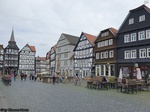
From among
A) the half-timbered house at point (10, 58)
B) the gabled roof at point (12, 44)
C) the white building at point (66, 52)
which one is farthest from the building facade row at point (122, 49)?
the gabled roof at point (12, 44)

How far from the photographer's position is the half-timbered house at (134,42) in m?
26.5

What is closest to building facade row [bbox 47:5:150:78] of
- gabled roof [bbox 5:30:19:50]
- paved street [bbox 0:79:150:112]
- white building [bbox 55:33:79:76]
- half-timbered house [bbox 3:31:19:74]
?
white building [bbox 55:33:79:76]

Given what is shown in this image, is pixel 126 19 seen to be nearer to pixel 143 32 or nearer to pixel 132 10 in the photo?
pixel 132 10

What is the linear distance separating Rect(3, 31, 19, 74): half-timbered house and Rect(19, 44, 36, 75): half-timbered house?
2504 mm

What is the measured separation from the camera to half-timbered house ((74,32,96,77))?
3997cm

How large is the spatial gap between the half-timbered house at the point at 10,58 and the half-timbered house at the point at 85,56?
39.1 m

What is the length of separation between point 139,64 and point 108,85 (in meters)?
9.80

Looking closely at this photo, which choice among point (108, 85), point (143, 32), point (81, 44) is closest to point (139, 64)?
point (143, 32)

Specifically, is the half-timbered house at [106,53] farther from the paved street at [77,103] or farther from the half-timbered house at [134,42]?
the paved street at [77,103]

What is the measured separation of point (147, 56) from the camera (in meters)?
25.9

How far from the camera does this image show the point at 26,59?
7844 cm

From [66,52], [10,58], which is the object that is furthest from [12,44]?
[66,52]

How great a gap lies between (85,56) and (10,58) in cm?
4435

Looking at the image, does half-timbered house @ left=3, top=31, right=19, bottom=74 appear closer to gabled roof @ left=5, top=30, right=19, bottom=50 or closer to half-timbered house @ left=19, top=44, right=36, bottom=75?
gabled roof @ left=5, top=30, right=19, bottom=50
